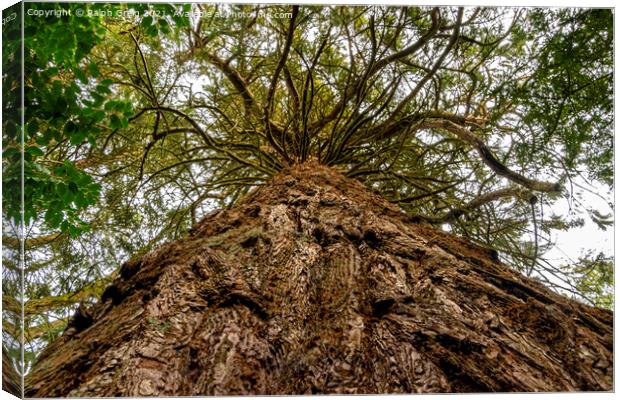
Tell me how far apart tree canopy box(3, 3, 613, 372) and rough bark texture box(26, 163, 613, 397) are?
1.28 feet

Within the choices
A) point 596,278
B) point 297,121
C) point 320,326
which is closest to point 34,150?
point 320,326

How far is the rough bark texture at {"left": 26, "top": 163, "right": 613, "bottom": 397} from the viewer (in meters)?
0.77

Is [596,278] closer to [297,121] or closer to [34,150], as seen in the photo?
[297,121]

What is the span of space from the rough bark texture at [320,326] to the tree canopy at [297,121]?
39 centimetres

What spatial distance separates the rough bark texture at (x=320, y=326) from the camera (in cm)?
77

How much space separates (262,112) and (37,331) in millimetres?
1340

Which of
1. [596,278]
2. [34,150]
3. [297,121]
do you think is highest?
[297,121]

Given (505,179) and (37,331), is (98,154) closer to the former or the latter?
(37,331)

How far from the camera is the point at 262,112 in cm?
212

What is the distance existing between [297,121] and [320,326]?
136 centimetres

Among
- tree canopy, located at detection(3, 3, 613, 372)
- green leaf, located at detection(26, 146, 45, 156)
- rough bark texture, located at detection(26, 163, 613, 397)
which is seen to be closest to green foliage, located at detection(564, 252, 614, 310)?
tree canopy, located at detection(3, 3, 613, 372)

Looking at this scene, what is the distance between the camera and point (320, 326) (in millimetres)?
881

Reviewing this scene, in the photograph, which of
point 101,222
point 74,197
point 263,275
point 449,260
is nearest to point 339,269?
point 263,275

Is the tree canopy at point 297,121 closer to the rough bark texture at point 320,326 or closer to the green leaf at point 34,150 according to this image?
the green leaf at point 34,150
